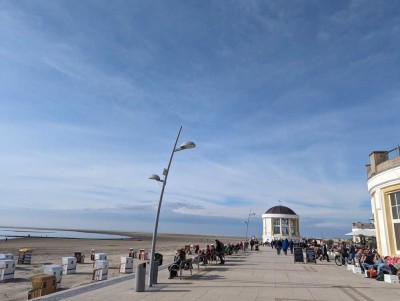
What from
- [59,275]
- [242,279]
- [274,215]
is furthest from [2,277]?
[274,215]

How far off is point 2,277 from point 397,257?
16.2 m

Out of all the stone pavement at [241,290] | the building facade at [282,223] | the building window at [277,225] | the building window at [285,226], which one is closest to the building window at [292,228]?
the building facade at [282,223]

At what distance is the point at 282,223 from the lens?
46.1 meters

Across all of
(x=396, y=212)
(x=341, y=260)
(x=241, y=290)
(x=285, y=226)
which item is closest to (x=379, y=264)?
(x=396, y=212)

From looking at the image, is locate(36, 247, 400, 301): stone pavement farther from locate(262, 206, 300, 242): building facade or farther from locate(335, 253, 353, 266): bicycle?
locate(262, 206, 300, 242): building facade

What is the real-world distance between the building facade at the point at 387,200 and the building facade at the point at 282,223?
29103 millimetres

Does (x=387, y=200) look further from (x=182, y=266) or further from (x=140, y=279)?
(x=140, y=279)

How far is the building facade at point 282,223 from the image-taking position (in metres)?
46.0

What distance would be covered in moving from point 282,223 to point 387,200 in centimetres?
3137

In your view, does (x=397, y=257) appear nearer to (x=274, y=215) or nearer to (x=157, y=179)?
(x=157, y=179)

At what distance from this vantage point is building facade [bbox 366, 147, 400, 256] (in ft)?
49.4

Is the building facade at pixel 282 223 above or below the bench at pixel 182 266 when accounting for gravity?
above

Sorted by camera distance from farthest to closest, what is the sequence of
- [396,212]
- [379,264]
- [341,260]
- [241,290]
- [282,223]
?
[282,223] < [341,260] < [396,212] < [379,264] < [241,290]

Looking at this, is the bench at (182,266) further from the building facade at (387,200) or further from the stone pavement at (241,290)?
the building facade at (387,200)
